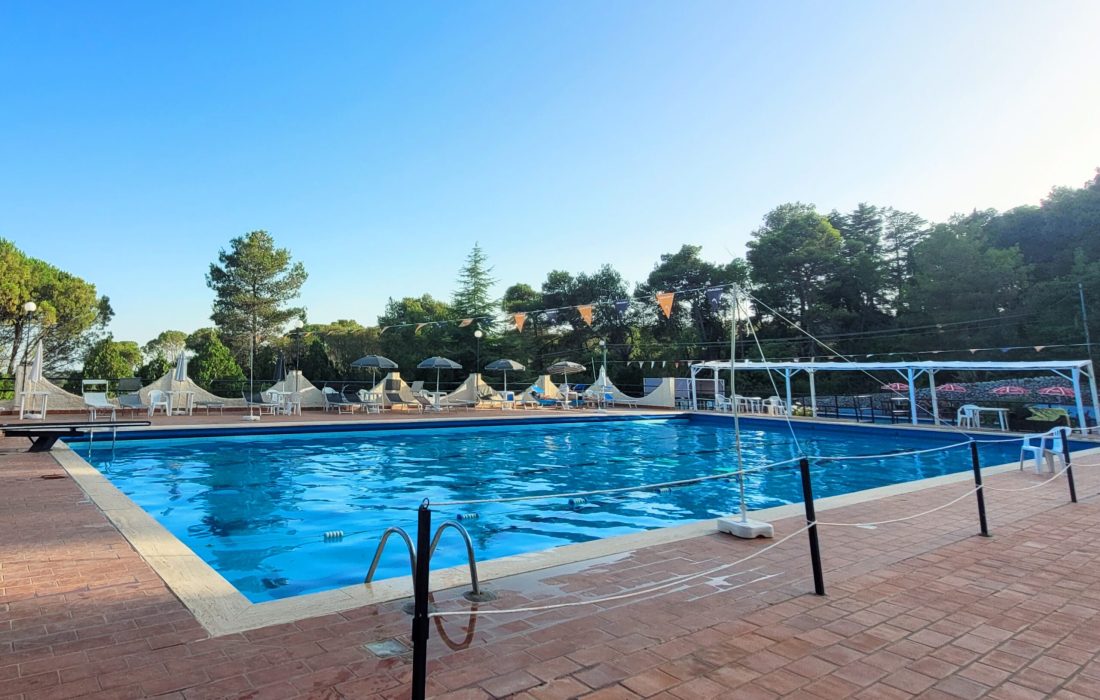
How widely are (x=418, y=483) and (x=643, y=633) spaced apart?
18.6 feet

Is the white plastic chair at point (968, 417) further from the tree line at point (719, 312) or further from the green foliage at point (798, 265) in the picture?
the green foliage at point (798, 265)

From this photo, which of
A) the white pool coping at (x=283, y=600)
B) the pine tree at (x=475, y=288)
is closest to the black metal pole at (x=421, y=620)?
the white pool coping at (x=283, y=600)

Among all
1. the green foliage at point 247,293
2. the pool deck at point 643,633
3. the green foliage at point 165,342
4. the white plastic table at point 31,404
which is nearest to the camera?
the pool deck at point 643,633

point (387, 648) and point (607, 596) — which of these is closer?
point (387, 648)

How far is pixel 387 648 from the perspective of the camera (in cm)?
213

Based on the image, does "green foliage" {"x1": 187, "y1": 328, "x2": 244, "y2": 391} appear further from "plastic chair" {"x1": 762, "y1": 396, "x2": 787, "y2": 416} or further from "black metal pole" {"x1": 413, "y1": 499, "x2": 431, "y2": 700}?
"black metal pole" {"x1": 413, "y1": 499, "x2": 431, "y2": 700}

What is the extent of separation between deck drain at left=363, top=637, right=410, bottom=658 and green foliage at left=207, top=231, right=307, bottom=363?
90.5 ft

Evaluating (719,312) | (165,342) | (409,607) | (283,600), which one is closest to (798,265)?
(719,312)

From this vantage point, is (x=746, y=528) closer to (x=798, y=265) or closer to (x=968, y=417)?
(x=968, y=417)

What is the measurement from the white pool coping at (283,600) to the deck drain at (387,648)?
44 cm

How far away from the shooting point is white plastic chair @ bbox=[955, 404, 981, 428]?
12.4m

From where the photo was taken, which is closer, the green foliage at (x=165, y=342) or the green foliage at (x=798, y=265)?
the green foliage at (x=798, y=265)

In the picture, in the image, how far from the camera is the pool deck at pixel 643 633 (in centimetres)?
186

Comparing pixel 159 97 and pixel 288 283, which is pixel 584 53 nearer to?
pixel 159 97
